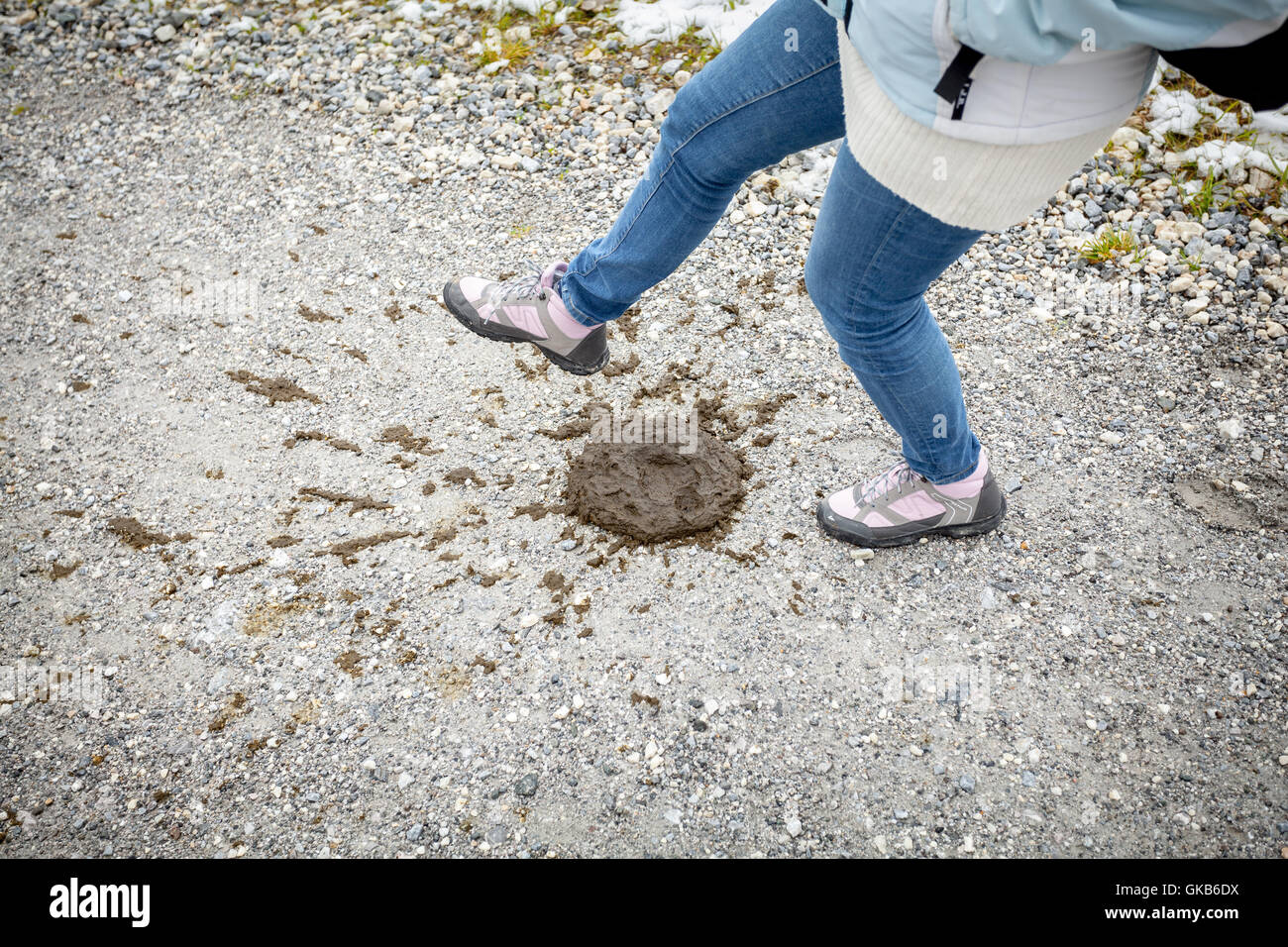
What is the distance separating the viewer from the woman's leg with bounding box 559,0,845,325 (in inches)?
67.7

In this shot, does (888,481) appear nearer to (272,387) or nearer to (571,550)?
(571,550)

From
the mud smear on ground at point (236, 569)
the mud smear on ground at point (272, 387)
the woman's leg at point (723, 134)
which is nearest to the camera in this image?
the woman's leg at point (723, 134)

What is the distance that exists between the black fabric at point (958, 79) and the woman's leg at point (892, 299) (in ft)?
0.70

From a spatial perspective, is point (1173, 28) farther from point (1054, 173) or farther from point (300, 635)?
point (300, 635)

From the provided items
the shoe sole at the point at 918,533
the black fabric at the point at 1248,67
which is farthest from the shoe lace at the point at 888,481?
the black fabric at the point at 1248,67

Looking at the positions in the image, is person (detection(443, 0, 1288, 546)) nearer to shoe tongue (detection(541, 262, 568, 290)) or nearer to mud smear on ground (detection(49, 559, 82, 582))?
shoe tongue (detection(541, 262, 568, 290))

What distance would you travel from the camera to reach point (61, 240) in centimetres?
352

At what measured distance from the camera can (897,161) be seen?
137 cm

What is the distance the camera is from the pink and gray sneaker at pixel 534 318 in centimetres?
250

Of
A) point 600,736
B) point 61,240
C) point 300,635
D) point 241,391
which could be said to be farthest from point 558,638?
point 61,240

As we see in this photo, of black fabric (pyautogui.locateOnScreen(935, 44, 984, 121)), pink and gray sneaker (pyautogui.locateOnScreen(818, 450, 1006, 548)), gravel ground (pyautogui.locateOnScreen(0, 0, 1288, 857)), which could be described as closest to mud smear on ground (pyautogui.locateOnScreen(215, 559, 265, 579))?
gravel ground (pyautogui.locateOnScreen(0, 0, 1288, 857))

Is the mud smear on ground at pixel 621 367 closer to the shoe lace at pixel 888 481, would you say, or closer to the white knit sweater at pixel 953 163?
the shoe lace at pixel 888 481
